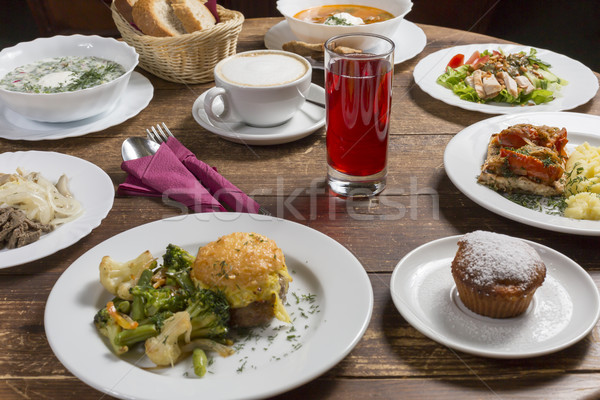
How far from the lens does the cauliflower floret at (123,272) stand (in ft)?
4.02

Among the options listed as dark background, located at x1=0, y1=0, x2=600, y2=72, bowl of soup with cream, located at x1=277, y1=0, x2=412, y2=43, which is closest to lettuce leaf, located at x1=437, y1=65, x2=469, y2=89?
bowl of soup with cream, located at x1=277, y1=0, x2=412, y2=43

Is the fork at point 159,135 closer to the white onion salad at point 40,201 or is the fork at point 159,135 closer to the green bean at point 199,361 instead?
the white onion salad at point 40,201

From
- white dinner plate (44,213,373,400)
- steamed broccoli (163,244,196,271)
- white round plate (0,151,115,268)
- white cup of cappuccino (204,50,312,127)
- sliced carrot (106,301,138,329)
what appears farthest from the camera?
white cup of cappuccino (204,50,312,127)

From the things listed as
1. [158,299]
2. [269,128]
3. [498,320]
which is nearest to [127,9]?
[269,128]

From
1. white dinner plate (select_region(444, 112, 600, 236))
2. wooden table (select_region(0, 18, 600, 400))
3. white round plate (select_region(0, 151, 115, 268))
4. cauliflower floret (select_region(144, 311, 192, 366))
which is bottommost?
wooden table (select_region(0, 18, 600, 400))

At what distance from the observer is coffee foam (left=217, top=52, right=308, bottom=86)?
1.96 meters

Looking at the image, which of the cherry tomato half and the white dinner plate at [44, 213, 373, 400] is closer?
the white dinner plate at [44, 213, 373, 400]

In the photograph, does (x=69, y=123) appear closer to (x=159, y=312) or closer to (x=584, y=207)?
(x=159, y=312)

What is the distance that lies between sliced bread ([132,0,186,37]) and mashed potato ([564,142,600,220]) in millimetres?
1675

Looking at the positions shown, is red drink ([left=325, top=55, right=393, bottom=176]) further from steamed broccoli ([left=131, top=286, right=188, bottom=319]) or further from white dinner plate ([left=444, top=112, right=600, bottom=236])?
steamed broccoli ([left=131, top=286, right=188, bottom=319])

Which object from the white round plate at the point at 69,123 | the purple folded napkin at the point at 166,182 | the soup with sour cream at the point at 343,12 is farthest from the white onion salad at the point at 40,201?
the soup with sour cream at the point at 343,12

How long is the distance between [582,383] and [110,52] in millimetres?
2137

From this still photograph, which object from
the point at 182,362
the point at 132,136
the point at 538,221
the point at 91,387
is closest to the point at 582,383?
the point at 538,221

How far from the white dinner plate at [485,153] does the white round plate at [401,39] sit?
2.49 feet
